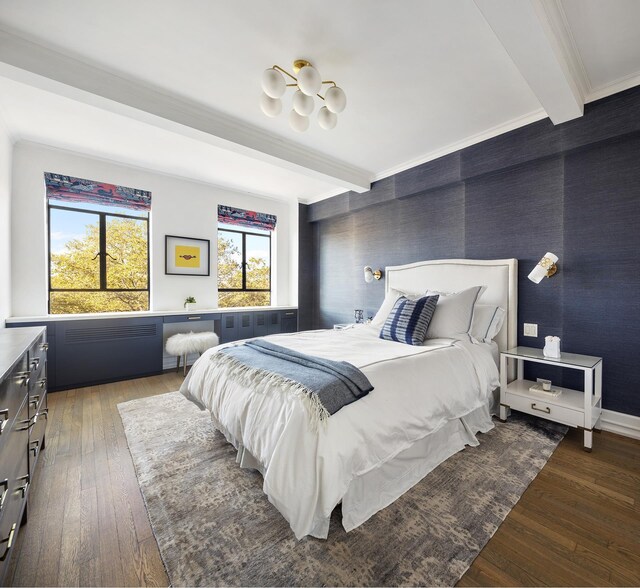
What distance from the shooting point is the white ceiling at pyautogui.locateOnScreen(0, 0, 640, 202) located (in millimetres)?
1705

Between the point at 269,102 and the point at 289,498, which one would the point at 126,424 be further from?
the point at 269,102

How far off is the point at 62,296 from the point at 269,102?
3.78 m

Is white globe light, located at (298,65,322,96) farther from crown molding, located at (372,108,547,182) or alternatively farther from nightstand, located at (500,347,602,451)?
nightstand, located at (500,347,602,451)

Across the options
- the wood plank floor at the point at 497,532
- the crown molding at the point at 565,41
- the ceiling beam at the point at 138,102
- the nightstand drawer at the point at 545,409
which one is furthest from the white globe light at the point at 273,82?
the nightstand drawer at the point at 545,409

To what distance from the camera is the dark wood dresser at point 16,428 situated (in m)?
1.05

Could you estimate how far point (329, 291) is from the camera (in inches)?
205

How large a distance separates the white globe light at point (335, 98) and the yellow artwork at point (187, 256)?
3113 mm

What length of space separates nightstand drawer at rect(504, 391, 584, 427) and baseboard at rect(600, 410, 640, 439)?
1.68 ft

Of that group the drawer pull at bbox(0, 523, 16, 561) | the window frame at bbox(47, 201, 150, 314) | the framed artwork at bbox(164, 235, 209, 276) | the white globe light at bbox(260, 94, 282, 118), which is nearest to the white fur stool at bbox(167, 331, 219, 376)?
the window frame at bbox(47, 201, 150, 314)

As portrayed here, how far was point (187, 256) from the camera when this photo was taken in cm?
444

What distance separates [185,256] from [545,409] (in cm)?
444

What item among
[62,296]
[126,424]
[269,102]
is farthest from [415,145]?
[62,296]

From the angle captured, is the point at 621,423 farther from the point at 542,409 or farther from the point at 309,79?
the point at 309,79

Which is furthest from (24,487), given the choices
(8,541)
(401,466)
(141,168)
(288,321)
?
(288,321)
